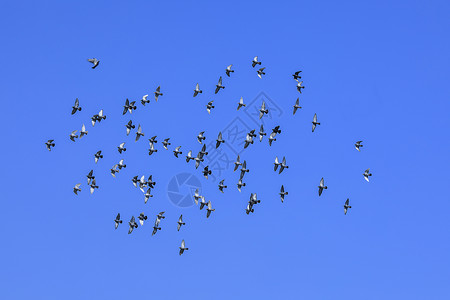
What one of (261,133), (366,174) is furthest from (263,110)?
(366,174)

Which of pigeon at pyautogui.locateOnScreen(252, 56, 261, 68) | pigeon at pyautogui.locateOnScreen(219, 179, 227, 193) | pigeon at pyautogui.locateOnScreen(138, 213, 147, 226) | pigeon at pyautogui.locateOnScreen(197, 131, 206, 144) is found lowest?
pigeon at pyautogui.locateOnScreen(138, 213, 147, 226)

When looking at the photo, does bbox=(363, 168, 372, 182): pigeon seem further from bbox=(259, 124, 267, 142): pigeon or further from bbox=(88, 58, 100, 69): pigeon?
bbox=(88, 58, 100, 69): pigeon

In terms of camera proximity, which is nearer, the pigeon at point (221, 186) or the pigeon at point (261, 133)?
the pigeon at point (261, 133)

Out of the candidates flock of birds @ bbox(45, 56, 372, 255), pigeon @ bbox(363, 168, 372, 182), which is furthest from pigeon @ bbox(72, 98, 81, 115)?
pigeon @ bbox(363, 168, 372, 182)

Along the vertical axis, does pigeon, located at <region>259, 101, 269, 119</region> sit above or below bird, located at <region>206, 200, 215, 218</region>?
above

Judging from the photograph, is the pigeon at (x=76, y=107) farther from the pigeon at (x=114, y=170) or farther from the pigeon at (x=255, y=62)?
the pigeon at (x=255, y=62)

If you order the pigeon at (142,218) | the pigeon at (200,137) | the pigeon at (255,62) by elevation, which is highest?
the pigeon at (255,62)

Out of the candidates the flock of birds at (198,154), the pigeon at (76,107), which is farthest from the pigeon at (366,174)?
the pigeon at (76,107)

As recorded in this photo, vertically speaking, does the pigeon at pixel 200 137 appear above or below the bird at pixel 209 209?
above

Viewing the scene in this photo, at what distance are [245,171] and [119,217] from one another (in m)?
21.0

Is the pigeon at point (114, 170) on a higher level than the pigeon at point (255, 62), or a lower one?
lower

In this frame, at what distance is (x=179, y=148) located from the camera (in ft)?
504

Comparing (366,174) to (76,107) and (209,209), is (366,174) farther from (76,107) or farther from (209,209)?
(76,107)

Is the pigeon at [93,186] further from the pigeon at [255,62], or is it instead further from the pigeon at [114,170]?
the pigeon at [255,62]
